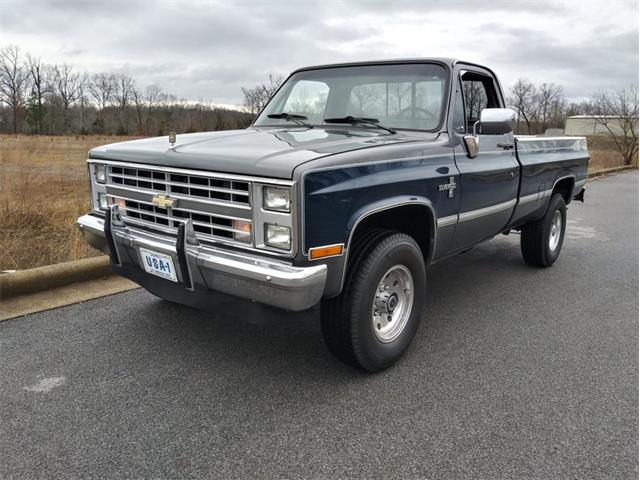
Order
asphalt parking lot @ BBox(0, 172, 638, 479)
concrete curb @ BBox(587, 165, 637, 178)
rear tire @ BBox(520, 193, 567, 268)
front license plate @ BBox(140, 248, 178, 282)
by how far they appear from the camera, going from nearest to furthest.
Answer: asphalt parking lot @ BBox(0, 172, 638, 479), front license plate @ BBox(140, 248, 178, 282), rear tire @ BBox(520, 193, 567, 268), concrete curb @ BBox(587, 165, 637, 178)

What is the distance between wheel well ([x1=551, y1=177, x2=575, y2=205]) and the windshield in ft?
9.40

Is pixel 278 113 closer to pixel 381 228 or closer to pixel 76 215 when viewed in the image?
pixel 381 228

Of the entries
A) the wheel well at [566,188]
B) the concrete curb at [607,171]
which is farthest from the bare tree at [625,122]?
the wheel well at [566,188]

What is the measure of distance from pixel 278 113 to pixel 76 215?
12.0 feet

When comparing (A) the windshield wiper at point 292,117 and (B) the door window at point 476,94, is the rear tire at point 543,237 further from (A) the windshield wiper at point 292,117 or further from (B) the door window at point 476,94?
(A) the windshield wiper at point 292,117

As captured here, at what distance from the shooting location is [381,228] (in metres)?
3.21

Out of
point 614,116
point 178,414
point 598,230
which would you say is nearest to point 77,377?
point 178,414

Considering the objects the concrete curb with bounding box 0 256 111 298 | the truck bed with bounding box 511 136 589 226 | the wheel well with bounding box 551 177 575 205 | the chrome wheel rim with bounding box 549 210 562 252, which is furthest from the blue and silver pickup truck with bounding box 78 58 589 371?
the wheel well with bounding box 551 177 575 205

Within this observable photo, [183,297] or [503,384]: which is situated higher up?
[183,297]

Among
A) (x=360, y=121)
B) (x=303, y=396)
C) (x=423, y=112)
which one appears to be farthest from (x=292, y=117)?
(x=303, y=396)

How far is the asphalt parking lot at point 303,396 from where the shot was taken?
2.38m

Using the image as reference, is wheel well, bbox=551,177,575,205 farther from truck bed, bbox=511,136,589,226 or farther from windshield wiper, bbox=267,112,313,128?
windshield wiper, bbox=267,112,313,128

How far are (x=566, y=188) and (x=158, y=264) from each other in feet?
A: 16.4

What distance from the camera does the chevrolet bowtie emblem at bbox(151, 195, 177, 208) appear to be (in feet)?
9.57
